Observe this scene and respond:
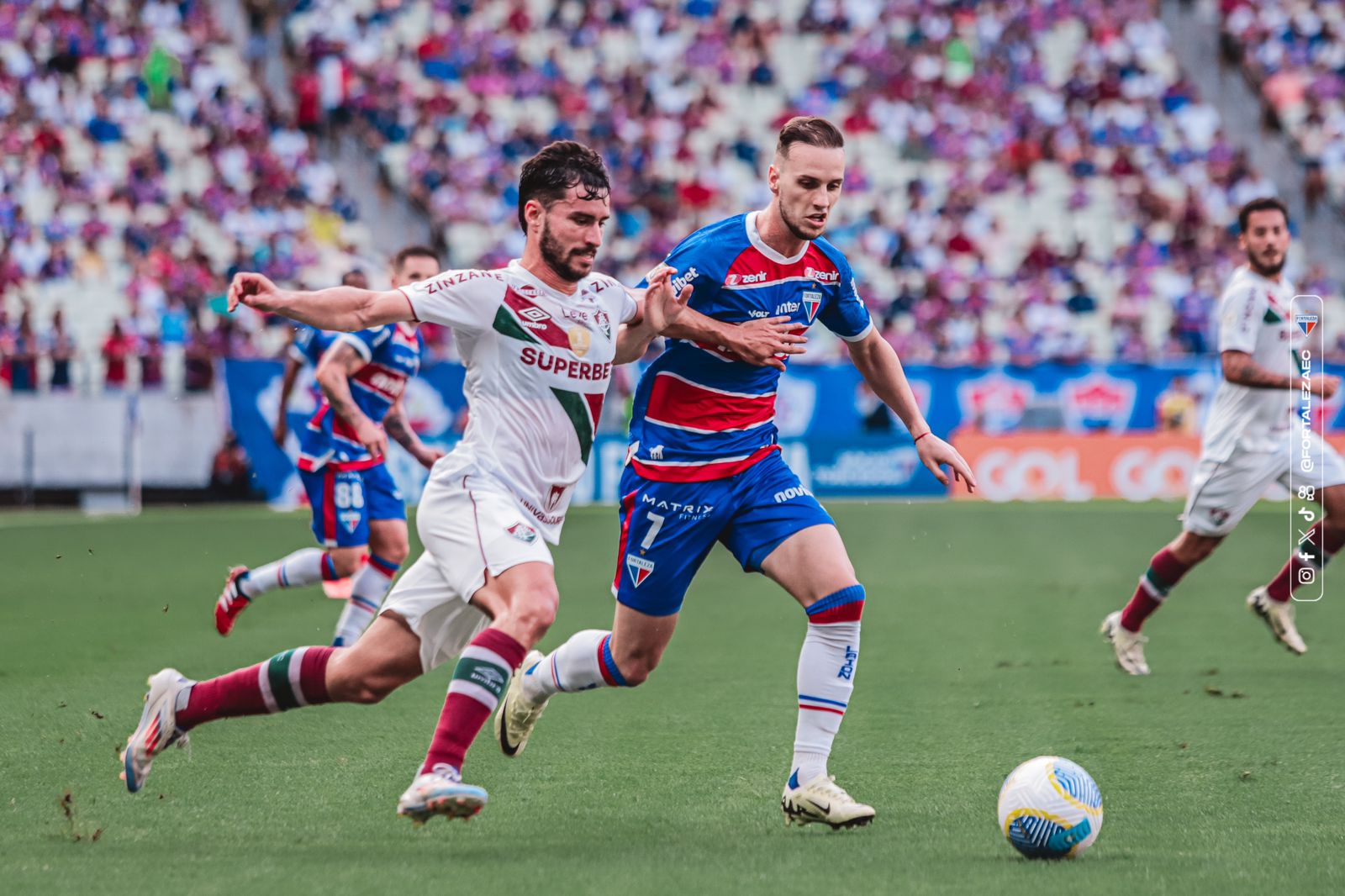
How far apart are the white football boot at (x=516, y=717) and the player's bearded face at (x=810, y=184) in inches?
81.8

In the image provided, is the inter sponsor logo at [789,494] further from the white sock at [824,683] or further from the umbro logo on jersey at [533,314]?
the umbro logo on jersey at [533,314]

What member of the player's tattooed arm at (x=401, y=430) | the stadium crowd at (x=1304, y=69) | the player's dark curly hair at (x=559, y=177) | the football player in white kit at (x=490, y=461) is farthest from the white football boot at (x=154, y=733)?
the stadium crowd at (x=1304, y=69)

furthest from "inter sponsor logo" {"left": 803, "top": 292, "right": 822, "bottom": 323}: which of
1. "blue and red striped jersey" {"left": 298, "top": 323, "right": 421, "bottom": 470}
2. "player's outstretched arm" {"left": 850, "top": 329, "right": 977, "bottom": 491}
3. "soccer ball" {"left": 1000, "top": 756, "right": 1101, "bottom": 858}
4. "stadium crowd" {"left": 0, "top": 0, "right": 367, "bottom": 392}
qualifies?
"stadium crowd" {"left": 0, "top": 0, "right": 367, "bottom": 392}

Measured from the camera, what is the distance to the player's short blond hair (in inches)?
237

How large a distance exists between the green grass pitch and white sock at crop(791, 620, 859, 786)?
332 mm

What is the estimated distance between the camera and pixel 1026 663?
9.63m

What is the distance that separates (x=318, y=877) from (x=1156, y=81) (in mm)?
32109

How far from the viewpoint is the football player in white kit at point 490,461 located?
17.7ft

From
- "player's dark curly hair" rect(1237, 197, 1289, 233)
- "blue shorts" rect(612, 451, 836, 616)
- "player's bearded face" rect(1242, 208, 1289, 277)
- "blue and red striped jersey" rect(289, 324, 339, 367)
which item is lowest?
"blue shorts" rect(612, 451, 836, 616)

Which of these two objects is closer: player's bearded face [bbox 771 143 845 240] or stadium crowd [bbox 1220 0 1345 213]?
player's bearded face [bbox 771 143 845 240]

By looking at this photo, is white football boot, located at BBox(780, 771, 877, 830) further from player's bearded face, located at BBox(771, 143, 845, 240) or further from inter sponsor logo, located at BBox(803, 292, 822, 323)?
player's bearded face, located at BBox(771, 143, 845, 240)

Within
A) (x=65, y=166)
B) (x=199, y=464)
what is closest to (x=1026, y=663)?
(x=199, y=464)

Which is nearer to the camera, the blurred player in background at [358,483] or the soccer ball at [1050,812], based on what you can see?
the soccer ball at [1050,812]

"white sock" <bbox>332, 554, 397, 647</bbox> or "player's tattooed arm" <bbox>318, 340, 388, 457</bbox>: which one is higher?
"player's tattooed arm" <bbox>318, 340, 388, 457</bbox>
